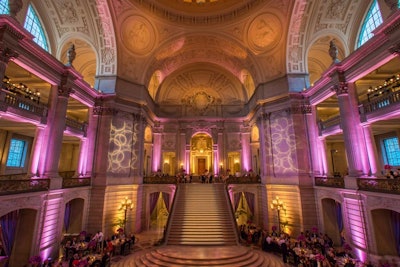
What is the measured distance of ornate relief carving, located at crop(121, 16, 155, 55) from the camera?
15.9 meters

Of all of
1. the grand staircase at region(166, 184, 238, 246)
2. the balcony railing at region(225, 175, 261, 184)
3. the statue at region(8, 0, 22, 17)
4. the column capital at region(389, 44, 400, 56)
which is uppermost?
the statue at region(8, 0, 22, 17)

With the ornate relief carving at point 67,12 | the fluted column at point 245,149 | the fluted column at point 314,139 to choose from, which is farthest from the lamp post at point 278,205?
the ornate relief carving at point 67,12

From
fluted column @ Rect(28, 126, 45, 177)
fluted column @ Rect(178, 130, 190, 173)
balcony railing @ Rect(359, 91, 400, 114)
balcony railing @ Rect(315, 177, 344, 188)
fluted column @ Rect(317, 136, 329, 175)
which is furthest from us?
fluted column @ Rect(178, 130, 190, 173)

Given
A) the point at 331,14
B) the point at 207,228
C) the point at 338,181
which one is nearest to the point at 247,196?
the point at 207,228

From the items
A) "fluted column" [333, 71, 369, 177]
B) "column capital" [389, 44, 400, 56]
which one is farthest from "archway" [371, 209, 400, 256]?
"column capital" [389, 44, 400, 56]

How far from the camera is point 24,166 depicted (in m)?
15.6

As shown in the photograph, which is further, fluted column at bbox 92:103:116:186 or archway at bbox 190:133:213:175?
archway at bbox 190:133:213:175

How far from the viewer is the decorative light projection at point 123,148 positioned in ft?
49.9

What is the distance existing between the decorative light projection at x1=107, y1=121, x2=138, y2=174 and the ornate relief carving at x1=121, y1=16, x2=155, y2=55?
622 centimetres

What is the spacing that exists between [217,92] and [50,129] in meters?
17.2

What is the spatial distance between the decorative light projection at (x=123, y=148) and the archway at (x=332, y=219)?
13.7 meters

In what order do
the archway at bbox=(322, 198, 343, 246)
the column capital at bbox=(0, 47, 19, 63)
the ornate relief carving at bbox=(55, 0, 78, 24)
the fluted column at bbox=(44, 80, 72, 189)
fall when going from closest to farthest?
the column capital at bbox=(0, 47, 19, 63), the fluted column at bbox=(44, 80, 72, 189), the archway at bbox=(322, 198, 343, 246), the ornate relief carving at bbox=(55, 0, 78, 24)

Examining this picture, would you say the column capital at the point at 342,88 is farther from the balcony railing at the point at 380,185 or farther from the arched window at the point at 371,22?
the balcony railing at the point at 380,185

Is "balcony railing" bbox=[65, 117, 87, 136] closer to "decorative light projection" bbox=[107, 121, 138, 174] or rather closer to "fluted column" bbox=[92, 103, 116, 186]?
"fluted column" bbox=[92, 103, 116, 186]
